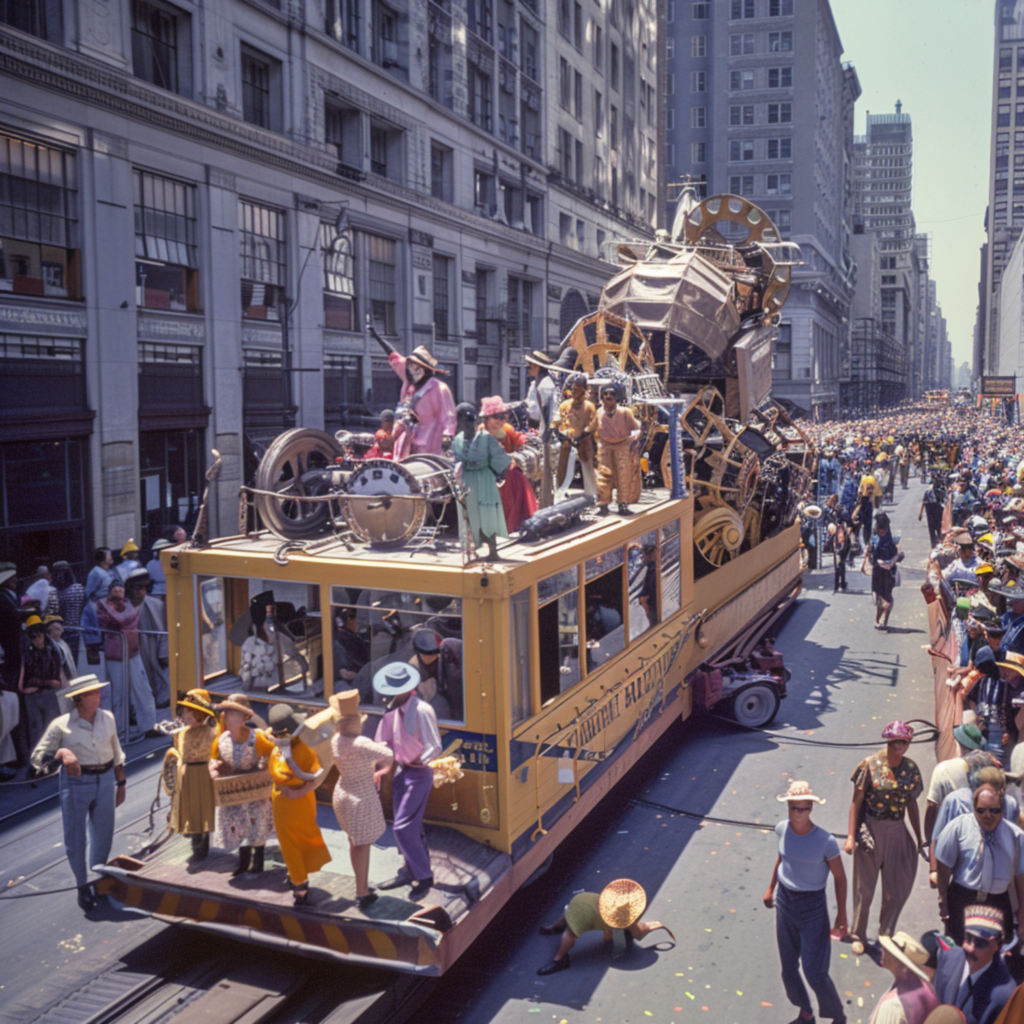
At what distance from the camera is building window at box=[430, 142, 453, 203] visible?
31923 millimetres

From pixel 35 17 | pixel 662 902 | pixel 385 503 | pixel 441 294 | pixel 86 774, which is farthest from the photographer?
pixel 441 294

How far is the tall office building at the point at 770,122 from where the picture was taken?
81062 millimetres

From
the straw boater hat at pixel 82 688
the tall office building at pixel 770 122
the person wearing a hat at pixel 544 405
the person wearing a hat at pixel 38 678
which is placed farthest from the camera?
the tall office building at pixel 770 122

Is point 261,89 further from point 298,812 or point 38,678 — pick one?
point 298,812

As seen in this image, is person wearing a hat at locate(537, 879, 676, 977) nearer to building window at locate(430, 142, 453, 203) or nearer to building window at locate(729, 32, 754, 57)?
building window at locate(430, 142, 453, 203)

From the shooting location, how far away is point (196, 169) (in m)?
20.7

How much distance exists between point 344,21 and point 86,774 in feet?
77.8

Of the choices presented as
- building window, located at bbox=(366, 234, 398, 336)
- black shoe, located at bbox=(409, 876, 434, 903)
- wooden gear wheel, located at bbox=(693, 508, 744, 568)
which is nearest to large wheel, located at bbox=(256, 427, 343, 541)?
black shoe, located at bbox=(409, 876, 434, 903)

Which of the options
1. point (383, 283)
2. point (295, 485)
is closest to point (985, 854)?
point (295, 485)

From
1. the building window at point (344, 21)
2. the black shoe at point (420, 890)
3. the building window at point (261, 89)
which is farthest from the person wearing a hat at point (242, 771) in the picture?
the building window at point (344, 21)

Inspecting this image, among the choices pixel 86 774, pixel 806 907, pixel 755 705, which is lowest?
pixel 755 705

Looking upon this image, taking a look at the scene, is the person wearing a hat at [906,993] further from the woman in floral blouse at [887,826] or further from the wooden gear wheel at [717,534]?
the wooden gear wheel at [717,534]

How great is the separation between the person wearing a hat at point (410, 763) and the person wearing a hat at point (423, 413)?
4.06 meters

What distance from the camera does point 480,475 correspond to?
761 cm
